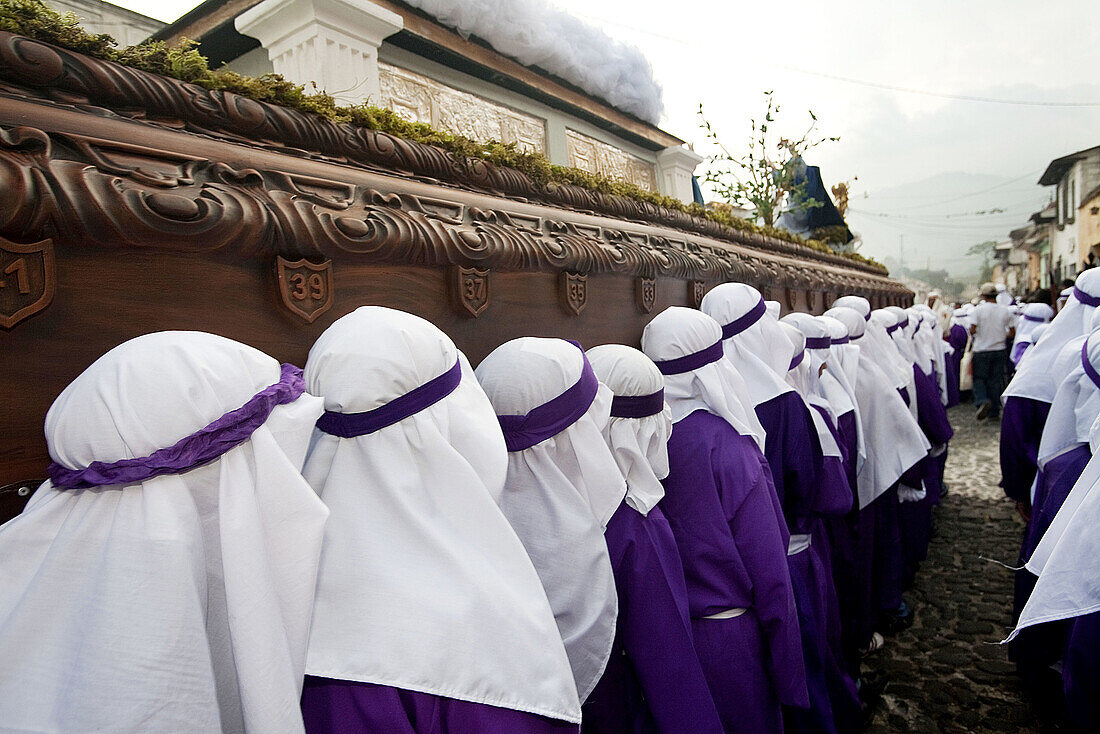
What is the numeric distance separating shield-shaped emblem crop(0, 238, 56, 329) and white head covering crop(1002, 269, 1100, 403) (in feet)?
12.6

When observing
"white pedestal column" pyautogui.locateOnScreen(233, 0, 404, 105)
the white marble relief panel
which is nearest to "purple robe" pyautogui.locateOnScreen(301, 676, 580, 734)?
"white pedestal column" pyautogui.locateOnScreen(233, 0, 404, 105)

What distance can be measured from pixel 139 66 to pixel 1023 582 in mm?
3958

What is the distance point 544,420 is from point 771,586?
96 cm

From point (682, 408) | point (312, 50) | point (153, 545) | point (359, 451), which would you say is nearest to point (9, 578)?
point (153, 545)

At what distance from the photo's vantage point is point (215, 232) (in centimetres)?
120

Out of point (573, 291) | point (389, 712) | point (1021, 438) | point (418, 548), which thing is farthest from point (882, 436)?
point (389, 712)

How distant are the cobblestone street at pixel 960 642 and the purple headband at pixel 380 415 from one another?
2.66 metres

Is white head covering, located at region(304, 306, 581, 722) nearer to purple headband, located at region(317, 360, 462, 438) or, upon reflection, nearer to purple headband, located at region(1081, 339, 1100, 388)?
purple headband, located at region(317, 360, 462, 438)

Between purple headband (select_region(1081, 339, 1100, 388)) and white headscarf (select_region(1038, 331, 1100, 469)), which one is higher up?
purple headband (select_region(1081, 339, 1100, 388))

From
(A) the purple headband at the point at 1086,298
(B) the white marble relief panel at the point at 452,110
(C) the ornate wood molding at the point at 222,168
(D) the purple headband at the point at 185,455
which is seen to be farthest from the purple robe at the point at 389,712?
(A) the purple headband at the point at 1086,298

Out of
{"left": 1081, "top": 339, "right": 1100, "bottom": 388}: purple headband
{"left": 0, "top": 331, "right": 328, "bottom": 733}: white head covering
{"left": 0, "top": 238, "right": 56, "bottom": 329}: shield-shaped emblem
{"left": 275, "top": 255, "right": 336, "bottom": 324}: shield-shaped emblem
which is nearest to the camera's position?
{"left": 0, "top": 331, "right": 328, "bottom": 733}: white head covering

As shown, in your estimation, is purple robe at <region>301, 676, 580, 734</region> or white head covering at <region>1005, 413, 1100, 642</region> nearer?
purple robe at <region>301, 676, 580, 734</region>

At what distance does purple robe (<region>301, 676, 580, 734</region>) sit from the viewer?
103cm

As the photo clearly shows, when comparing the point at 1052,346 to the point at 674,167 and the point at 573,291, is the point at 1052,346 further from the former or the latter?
the point at 674,167
